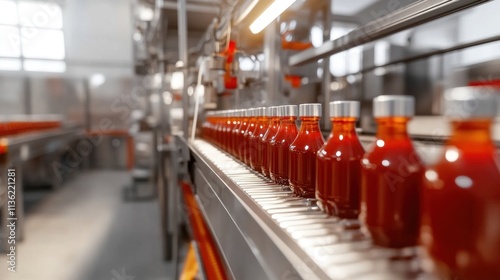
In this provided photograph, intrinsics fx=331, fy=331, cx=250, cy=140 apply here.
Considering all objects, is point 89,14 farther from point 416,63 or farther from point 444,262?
point 444,262

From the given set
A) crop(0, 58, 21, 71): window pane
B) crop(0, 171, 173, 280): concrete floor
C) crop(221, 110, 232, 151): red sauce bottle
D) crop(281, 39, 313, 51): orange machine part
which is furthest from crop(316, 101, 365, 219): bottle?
crop(0, 58, 21, 71): window pane

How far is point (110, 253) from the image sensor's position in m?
2.63

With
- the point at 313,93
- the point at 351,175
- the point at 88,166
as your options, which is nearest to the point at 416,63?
the point at 313,93

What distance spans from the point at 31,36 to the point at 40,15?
43 cm

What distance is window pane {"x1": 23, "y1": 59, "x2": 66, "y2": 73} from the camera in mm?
6410

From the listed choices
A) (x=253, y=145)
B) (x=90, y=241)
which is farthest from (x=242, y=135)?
(x=90, y=241)

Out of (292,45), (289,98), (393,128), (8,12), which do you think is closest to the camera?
(393,128)

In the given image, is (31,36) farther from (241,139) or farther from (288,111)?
(288,111)

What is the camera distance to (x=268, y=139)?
0.83m

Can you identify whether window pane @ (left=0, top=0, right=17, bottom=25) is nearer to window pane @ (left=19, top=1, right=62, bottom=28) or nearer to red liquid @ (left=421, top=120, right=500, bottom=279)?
window pane @ (left=19, top=1, right=62, bottom=28)

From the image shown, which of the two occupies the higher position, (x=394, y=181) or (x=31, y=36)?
(x=31, y=36)

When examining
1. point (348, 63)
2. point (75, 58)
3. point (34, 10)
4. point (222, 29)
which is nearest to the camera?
point (222, 29)

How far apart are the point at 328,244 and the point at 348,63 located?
465 centimetres

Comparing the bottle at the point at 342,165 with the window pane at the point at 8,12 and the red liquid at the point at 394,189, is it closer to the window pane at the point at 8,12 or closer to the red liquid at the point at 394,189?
the red liquid at the point at 394,189
